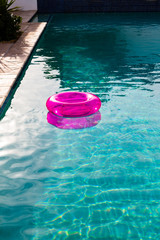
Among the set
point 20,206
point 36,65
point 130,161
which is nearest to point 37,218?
point 20,206

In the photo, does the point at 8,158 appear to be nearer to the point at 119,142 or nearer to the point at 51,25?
the point at 119,142

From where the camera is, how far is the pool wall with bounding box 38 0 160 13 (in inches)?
771

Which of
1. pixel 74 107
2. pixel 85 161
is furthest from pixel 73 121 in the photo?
pixel 85 161

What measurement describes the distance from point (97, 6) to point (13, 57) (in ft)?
43.6

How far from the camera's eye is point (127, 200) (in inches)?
130

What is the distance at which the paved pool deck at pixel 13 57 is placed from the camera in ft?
20.5

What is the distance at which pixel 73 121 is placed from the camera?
202 inches

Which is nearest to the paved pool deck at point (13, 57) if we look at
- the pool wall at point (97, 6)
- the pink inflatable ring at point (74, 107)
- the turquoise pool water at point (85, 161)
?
the turquoise pool water at point (85, 161)

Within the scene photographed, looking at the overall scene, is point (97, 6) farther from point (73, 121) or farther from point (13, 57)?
point (73, 121)

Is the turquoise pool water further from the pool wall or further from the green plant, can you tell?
the pool wall

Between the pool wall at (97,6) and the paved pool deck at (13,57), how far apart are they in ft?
25.9

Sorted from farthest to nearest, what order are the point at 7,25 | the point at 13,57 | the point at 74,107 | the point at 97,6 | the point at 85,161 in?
the point at 97,6 → the point at 7,25 → the point at 13,57 → the point at 74,107 → the point at 85,161

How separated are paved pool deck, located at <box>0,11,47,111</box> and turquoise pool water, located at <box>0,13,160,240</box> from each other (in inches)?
11.6

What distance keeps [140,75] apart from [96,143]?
3.73 meters
